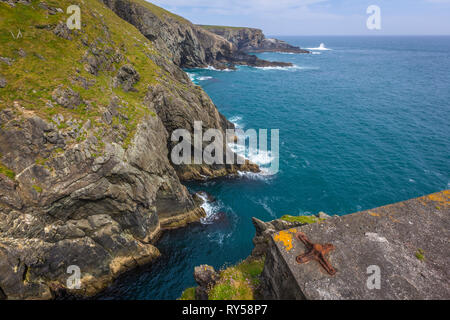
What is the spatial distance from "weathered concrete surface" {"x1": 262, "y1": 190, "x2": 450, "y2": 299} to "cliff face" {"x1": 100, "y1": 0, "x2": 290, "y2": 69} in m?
58.8

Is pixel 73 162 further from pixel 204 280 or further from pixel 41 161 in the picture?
pixel 204 280

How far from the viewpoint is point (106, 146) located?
24.1 metres

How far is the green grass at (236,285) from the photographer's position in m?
14.8

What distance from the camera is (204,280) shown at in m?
16.8

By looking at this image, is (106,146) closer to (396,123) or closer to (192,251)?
(192,251)

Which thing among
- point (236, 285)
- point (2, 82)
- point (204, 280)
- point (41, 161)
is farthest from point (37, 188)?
point (236, 285)

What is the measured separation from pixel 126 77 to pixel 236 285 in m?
33.5

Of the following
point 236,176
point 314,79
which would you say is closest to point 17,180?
point 236,176

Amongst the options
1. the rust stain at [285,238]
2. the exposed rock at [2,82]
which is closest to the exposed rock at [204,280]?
the rust stain at [285,238]

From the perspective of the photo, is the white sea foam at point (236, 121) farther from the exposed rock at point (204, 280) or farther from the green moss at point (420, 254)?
the green moss at point (420, 254)

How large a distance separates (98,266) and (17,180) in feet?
37.8

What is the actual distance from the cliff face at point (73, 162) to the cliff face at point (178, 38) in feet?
103

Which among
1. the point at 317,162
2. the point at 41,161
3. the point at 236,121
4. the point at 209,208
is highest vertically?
the point at 236,121

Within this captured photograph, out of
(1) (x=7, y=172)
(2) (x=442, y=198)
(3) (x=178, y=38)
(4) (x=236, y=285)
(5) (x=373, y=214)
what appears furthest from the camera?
(3) (x=178, y=38)
